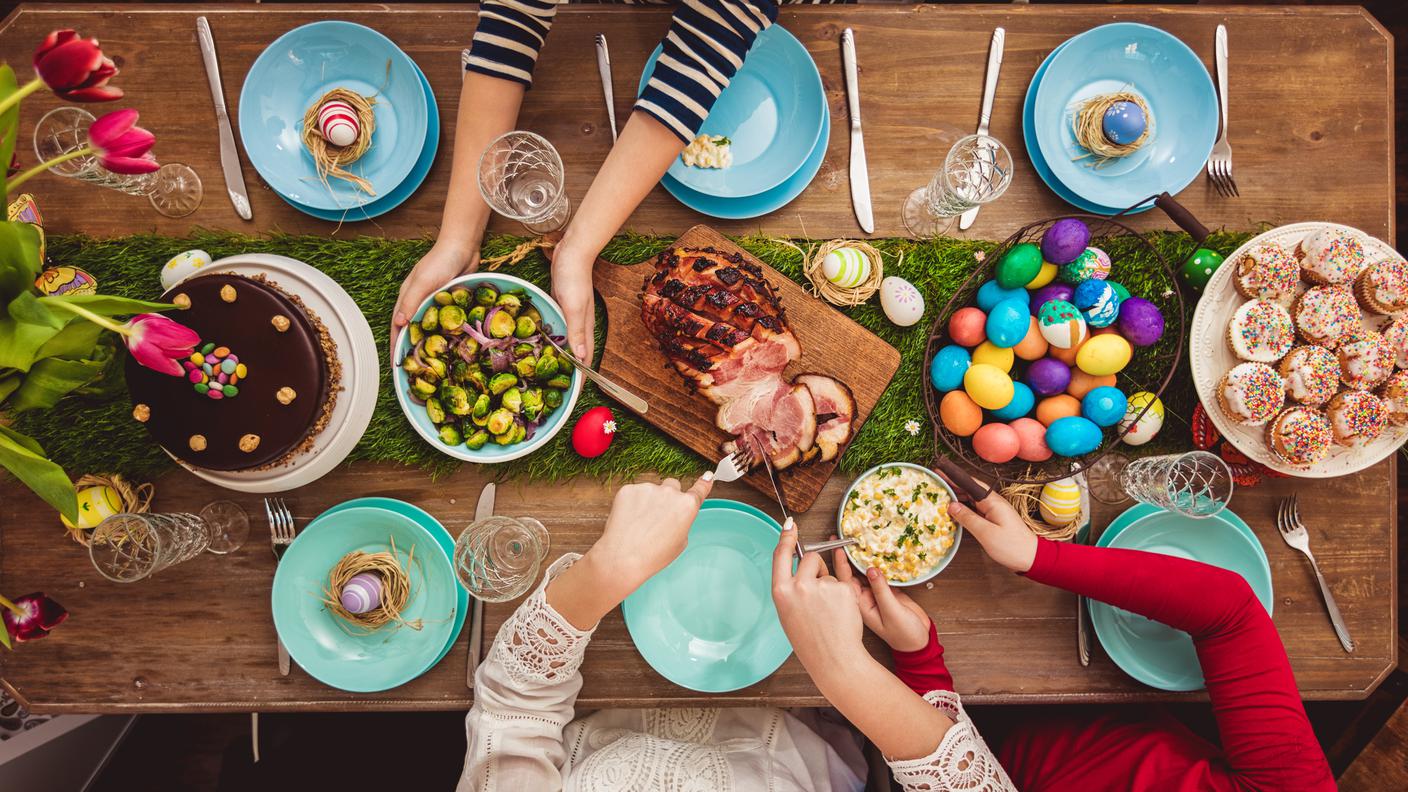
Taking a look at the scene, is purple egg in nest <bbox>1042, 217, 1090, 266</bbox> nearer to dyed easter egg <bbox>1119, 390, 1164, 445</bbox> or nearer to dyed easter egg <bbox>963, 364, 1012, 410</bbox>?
dyed easter egg <bbox>963, 364, 1012, 410</bbox>

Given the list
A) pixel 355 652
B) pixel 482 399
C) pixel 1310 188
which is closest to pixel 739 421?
pixel 482 399

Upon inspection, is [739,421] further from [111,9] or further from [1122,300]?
[111,9]

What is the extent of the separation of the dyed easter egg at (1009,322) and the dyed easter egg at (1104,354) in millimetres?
176

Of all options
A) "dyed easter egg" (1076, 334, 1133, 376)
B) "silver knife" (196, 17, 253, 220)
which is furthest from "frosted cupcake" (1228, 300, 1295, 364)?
"silver knife" (196, 17, 253, 220)

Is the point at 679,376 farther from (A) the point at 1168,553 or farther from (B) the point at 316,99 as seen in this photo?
(A) the point at 1168,553

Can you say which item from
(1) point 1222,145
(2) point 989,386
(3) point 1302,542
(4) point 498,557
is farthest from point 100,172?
(3) point 1302,542

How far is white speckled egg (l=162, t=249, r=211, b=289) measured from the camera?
179 cm

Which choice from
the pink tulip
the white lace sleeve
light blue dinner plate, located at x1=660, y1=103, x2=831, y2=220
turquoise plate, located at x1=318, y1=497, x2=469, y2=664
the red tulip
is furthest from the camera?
light blue dinner plate, located at x1=660, y1=103, x2=831, y2=220

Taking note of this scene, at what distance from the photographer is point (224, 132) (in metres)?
1.93

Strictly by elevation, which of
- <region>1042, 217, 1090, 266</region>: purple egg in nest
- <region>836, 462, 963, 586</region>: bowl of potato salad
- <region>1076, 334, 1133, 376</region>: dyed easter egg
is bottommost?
<region>836, 462, 963, 586</region>: bowl of potato salad

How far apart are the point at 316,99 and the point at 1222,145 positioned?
2546 mm

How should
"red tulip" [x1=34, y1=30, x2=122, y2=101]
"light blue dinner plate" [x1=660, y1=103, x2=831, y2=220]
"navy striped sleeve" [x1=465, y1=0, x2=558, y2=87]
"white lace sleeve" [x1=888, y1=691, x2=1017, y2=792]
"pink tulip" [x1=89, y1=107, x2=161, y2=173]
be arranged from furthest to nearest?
"light blue dinner plate" [x1=660, y1=103, x2=831, y2=220] < "navy striped sleeve" [x1=465, y1=0, x2=558, y2=87] < "white lace sleeve" [x1=888, y1=691, x2=1017, y2=792] < "pink tulip" [x1=89, y1=107, x2=161, y2=173] < "red tulip" [x1=34, y1=30, x2=122, y2=101]

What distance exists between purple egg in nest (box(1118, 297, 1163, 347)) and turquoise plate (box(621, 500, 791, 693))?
1.08 metres

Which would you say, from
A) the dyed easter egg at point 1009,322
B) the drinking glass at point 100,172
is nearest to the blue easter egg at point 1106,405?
the dyed easter egg at point 1009,322
